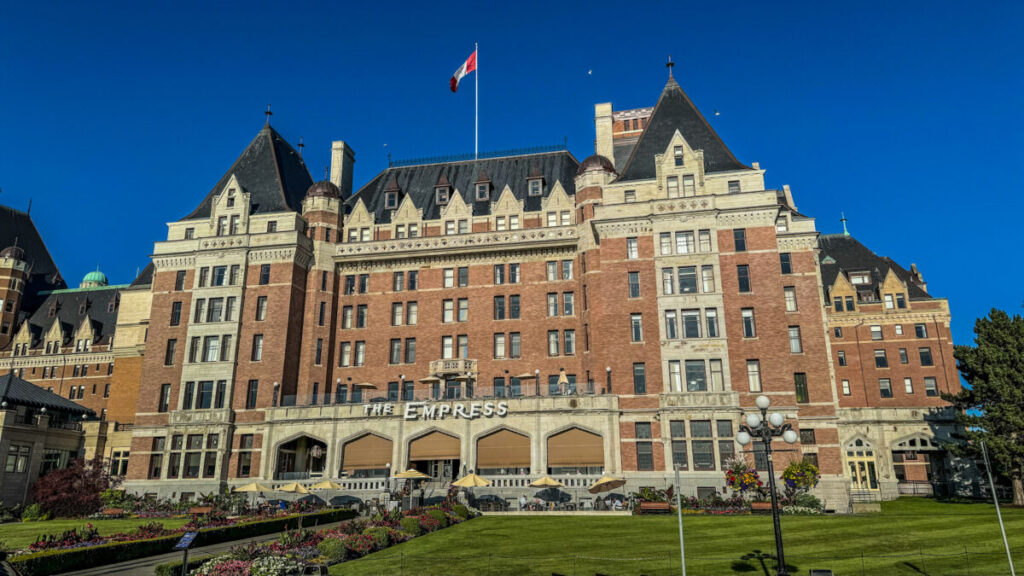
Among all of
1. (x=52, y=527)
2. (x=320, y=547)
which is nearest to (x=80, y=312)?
(x=52, y=527)

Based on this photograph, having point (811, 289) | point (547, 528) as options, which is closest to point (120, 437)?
point (547, 528)

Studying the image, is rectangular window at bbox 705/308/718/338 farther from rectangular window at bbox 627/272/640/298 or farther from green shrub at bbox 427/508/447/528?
green shrub at bbox 427/508/447/528

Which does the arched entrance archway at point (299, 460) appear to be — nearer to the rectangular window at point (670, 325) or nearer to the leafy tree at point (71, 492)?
the leafy tree at point (71, 492)

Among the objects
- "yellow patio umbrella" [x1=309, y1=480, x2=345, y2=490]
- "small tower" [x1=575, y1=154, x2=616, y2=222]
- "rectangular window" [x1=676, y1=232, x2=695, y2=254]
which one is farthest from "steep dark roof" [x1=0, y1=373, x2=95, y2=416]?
"rectangular window" [x1=676, y1=232, x2=695, y2=254]

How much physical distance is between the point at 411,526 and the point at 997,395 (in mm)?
41260

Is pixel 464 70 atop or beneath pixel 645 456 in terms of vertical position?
atop

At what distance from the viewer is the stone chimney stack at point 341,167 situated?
69.9 m

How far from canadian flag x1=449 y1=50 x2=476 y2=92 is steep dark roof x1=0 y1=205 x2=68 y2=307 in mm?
67592

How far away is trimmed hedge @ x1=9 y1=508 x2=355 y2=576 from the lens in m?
23.5

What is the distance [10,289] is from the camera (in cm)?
8731

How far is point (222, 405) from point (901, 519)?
153 ft

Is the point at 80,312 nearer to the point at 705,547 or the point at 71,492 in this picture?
the point at 71,492

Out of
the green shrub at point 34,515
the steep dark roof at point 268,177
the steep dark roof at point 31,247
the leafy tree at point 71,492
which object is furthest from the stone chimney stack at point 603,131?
the steep dark roof at point 31,247

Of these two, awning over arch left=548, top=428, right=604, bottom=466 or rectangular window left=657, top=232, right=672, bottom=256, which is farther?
rectangular window left=657, top=232, right=672, bottom=256
